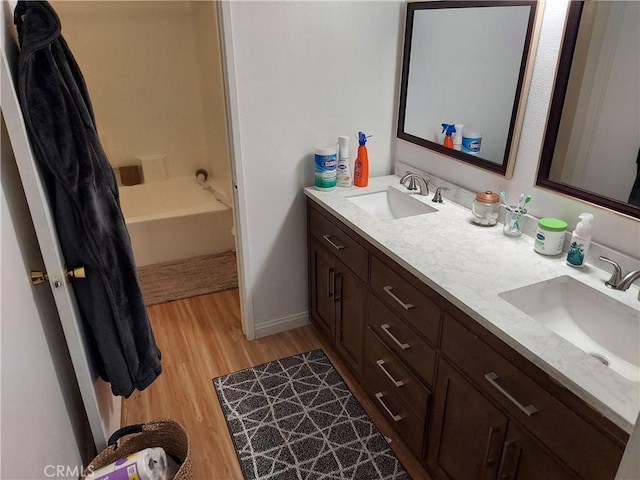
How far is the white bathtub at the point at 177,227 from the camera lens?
3107 millimetres

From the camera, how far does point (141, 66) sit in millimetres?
3602

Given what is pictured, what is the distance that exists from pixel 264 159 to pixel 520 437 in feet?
4.87

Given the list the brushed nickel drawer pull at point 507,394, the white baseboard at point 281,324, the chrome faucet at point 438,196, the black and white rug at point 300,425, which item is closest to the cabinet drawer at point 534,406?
the brushed nickel drawer pull at point 507,394

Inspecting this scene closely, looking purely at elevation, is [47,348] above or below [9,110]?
below

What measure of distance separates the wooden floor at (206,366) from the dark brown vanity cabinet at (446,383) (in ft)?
0.86

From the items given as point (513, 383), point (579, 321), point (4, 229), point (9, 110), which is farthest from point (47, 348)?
point (579, 321)

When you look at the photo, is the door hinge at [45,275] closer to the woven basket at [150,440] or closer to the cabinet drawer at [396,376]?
the woven basket at [150,440]

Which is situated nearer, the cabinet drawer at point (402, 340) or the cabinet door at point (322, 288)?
the cabinet drawer at point (402, 340)

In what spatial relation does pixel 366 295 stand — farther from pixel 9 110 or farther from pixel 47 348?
pixel 9 110

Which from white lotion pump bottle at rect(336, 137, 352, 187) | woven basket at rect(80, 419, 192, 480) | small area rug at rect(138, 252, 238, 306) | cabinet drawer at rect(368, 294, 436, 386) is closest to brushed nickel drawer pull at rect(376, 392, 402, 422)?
cabinet drawer at rect(368, 294, 436, 386)

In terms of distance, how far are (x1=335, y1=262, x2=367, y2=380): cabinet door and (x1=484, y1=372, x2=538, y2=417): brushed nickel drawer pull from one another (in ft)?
2.26

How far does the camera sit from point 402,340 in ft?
5.20

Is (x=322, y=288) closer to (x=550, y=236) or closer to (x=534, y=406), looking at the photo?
(x=550, y=236)

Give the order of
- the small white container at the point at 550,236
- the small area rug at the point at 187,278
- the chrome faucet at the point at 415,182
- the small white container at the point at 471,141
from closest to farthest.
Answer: the small white container at the point at 550,236 → the small white container at the point at 471,141 → the chrome faucet at the point at 415,182 → the small area rug at the point at 187,278
